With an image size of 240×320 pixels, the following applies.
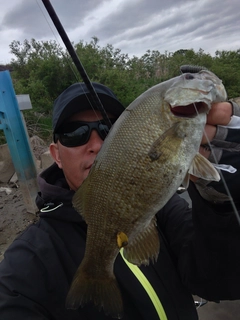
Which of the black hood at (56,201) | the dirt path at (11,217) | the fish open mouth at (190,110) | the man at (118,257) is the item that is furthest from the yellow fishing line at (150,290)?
the dirt path at (11,217)

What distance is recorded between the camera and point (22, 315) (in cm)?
136

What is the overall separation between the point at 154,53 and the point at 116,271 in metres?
20.2

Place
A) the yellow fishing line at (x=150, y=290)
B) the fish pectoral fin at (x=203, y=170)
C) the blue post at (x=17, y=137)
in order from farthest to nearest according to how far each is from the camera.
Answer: the blue post at (x=17, y=137) < the yellow fishing line at (x=150, y=290) < the fish pectoral fin at (x=203, y=170)

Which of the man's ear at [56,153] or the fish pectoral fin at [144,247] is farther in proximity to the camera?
the man's ear at [56,153]

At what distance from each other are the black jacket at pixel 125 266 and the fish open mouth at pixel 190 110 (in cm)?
39

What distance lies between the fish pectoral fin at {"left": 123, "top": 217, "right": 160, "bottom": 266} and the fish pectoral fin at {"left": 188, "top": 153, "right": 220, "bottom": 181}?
0.32 metres

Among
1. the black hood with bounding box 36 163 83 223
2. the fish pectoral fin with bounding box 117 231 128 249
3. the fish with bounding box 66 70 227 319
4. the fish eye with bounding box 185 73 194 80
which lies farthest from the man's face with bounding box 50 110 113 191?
the fish eye with bounding box 185 73 194 80

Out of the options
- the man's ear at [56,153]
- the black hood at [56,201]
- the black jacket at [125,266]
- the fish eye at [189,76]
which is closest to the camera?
the fish eye at [189,76]

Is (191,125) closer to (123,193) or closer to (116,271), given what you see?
(123,193)

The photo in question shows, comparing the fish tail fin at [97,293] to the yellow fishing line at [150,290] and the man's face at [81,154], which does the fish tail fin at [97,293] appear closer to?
the yellow fishing line at [150,290]

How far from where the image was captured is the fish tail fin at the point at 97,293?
132cm

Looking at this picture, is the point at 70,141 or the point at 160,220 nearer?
the point at 70,141

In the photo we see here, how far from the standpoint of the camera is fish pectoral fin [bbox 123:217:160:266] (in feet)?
4.30

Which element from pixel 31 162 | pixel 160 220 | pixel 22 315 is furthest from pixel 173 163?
pixel 31 162
